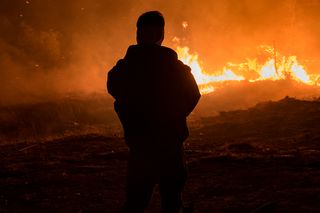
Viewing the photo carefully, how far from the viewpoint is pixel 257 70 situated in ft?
106

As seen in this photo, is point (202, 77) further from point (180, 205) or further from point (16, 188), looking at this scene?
point (180, 205)

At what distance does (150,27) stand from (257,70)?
29.7 m

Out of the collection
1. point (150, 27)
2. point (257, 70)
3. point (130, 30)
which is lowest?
point (150, 27)

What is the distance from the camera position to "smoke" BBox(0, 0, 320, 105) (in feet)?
107

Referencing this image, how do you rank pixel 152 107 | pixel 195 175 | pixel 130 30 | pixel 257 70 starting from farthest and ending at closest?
pixel 130 30
pixel 257 70
pixel 195 175
pixel 152 107

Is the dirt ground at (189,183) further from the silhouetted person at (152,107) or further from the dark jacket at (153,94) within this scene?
the dark jacket at (153,94)

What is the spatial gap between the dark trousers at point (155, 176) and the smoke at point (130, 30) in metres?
28.6

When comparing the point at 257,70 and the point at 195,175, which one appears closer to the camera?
the point at 195,175

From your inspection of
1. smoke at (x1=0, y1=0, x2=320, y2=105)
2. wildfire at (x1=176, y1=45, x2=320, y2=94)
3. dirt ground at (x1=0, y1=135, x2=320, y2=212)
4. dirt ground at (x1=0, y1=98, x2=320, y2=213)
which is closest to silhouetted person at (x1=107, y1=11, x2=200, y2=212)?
dirt ground at (x1=0, y1=135, x2=320, y2=212)

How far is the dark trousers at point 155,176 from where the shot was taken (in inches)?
132

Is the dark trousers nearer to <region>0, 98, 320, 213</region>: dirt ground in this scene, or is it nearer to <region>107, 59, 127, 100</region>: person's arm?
<region>107, 59, 127, 100</region>: person's arm

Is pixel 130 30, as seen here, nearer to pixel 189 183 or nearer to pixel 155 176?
pixel 189 183

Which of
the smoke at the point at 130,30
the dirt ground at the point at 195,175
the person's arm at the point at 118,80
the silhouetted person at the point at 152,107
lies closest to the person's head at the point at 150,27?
the silhouetted person at the point at 152,107

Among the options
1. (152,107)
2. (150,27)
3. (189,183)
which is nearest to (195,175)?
(189,183)
